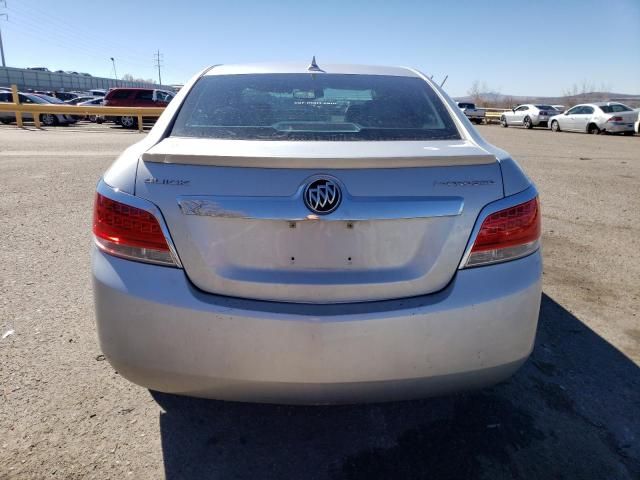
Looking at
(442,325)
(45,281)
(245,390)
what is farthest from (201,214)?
(45,281)

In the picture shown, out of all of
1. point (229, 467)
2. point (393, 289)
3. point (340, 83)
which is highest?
point (340, 83)

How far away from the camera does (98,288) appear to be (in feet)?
5.88

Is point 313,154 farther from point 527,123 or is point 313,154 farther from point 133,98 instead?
point 527,123

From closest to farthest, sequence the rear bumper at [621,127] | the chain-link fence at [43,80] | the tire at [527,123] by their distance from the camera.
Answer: the rear bumper at [621,127]
the tire at [527,123]
the chain-link fence at [43,80]

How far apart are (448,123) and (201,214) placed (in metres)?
1.39

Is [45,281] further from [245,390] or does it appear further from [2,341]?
[245,390]

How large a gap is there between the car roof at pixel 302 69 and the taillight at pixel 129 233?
53.7 inches

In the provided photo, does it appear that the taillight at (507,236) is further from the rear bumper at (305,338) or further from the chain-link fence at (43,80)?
the chain-link fence at (43,80)

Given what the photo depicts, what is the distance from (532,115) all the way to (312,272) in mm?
31880

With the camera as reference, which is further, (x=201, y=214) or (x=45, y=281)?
(x=45, y=281)

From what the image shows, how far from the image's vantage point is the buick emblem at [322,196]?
5.39 ft

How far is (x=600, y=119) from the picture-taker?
23062mm

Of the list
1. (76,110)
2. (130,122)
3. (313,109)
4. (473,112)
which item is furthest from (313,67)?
(473,112)

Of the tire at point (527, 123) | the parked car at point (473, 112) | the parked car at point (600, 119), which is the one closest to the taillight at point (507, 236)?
the parked car at point (600, 119)
